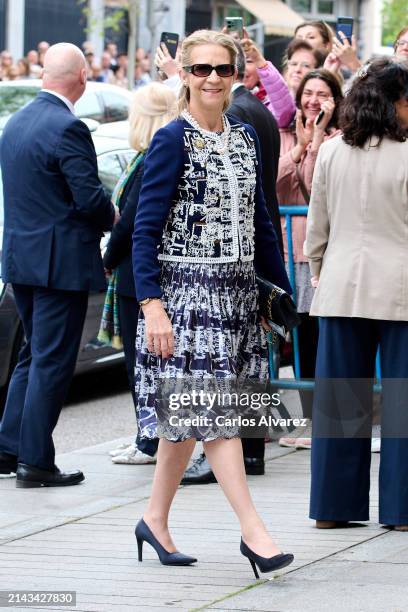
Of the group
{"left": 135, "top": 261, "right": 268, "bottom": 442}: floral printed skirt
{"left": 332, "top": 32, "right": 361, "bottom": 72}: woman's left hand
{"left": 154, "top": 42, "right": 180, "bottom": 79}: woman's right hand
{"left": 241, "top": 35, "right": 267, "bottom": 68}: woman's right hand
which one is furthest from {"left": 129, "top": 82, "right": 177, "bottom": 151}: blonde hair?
{"left": 135, "top": 261, "right": 268, "bottom": 442}: floral printed skirt

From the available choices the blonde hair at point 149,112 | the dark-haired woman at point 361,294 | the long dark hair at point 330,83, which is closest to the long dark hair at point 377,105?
the dark-haired woman at point 361,294

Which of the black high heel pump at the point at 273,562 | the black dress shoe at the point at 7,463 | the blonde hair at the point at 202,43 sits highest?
the blonde hair at the point at 202,43

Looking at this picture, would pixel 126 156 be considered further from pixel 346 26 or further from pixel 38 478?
pixel 38 478

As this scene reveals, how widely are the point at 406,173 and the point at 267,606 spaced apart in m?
1.95

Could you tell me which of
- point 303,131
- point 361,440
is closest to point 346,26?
point 303,131

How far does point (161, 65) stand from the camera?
26.3 ft

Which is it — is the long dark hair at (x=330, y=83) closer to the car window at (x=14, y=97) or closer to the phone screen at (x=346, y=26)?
Result: the phone screen at (x=346, y=26)

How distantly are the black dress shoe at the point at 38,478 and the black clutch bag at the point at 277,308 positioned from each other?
2.17m

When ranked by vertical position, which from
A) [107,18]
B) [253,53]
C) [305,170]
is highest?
[253,53]

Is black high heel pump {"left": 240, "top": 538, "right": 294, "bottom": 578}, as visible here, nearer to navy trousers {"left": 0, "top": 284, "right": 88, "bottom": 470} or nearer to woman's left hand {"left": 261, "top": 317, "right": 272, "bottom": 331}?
woman's left hand {"left": 261, "top": 317, "right": 272, "bottom": 331}

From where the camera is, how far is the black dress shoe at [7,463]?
743 centimetres

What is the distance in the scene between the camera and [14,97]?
12.3m

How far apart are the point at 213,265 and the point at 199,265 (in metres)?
0.05

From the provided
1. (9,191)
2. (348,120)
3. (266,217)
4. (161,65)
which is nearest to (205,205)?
(266,217)
